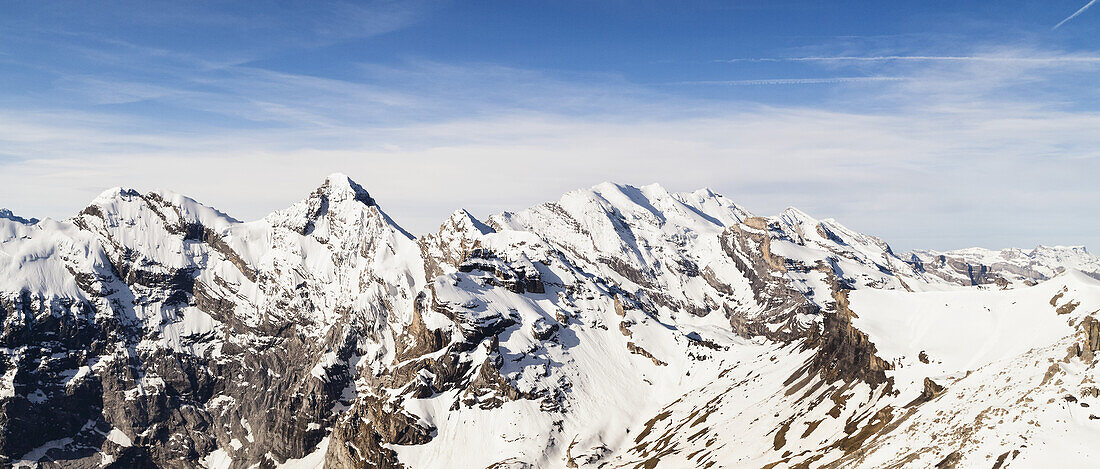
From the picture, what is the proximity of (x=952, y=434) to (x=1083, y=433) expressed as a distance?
12163 mm

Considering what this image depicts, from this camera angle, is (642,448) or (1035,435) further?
(642,448)

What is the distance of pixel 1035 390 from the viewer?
221 feet

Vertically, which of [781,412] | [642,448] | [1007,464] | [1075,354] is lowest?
[642,448]

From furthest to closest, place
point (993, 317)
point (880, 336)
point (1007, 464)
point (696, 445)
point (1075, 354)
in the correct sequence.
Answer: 1. point (696, 445)
2. point (880, 336)
3. point (993, 317)
4. point (1075, 354)
5. point (1007, 464)

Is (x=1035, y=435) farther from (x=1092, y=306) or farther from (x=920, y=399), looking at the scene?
(x=1092, y=306)

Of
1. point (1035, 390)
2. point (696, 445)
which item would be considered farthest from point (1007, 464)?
point (696, 445)

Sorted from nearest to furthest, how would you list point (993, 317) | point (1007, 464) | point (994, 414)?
point (1007, 464) → point (994, 414) → point (993, 317)

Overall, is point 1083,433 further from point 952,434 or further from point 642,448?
point 642,448

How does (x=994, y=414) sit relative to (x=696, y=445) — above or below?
above

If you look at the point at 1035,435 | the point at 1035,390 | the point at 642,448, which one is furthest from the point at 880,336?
the point at 642,448

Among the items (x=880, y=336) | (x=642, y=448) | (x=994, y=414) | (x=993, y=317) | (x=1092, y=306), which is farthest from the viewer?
(x=642, y=448)

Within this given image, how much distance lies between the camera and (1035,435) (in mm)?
59625

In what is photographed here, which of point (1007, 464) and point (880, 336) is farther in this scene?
point (880, 336)

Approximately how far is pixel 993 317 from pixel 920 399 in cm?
3159
